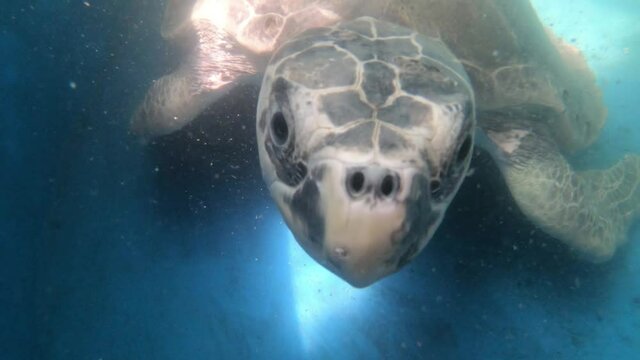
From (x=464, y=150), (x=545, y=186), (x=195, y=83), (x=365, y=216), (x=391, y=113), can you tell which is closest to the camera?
(x=365, y=216)

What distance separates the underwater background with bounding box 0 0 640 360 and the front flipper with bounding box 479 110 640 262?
0.25 meters

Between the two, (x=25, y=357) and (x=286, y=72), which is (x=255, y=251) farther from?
(x=286, y=72)

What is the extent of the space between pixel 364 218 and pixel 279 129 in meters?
0.61

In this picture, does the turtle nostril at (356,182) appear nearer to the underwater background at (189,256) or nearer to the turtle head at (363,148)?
the turtle head at (363,148)

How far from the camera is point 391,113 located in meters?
1.59

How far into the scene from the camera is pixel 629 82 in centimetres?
497

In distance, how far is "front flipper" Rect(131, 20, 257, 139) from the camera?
3.04 metres

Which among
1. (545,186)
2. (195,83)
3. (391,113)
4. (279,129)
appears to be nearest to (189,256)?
(195,83)

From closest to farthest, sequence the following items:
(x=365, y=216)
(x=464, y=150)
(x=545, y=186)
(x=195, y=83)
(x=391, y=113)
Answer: (x=365, y=216), (x=391, y=113), (x=464, y=150), (x=545, y=186), (x=195, y=83)

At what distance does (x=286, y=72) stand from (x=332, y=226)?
2.42 ft

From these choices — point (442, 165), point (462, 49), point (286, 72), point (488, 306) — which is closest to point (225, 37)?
point (286, 72)

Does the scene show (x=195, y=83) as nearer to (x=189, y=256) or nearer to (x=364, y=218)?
(x=189, y=256)

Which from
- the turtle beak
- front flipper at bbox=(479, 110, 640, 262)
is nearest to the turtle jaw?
the turtle beak

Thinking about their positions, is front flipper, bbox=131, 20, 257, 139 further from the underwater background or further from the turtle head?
the turtle head
